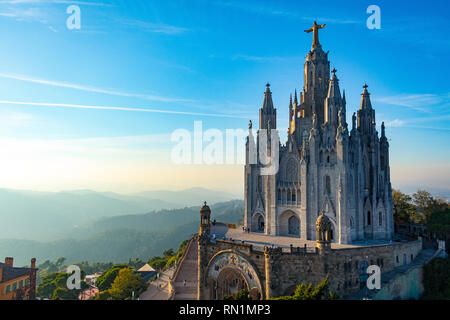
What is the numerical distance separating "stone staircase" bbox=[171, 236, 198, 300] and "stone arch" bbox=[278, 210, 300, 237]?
11135mm

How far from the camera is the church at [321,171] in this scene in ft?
104

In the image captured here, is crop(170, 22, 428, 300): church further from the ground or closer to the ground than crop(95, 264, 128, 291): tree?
further from the ground

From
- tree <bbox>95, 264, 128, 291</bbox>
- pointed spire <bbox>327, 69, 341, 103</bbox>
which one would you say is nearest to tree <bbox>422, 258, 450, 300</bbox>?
pointed spire <bbox>327, 69, 341, 103</bbox>

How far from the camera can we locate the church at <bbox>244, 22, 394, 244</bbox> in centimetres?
3183

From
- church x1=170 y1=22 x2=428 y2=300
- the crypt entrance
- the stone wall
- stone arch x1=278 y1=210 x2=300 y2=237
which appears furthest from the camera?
stone arch x1=278 y1=210 x2=300 y2=237

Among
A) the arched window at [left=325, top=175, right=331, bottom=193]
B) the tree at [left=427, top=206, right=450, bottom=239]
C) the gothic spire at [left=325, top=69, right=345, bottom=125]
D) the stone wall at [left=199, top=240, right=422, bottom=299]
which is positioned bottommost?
the stone wall at [left=199, top=240, right=422, bottom=299]

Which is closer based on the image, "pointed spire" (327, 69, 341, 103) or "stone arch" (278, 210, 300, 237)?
"pointed spire" (327, 69, 341, 103)

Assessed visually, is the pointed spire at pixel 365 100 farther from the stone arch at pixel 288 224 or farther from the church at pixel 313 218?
the stone arch at pixel 288 224

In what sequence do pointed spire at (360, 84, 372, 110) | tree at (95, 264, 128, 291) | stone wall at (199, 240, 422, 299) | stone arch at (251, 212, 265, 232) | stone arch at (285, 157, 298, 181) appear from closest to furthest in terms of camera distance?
stone wall at (199, 240, 422, 299)
stone arch at (285, 157, 298, 181)
pointed spire at (360, 84, 372, 110)
stone arch at (251, 212, 265, 232)
tree at (95, 264, 128, 291)

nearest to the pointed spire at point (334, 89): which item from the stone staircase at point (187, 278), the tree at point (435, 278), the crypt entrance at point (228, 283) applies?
the tree at point (435, 278)

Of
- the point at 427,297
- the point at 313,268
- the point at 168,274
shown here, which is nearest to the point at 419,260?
the point at 427,297

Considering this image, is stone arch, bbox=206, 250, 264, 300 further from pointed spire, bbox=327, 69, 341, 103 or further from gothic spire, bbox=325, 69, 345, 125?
pointed spire, bbox=327, 69, 341, 103

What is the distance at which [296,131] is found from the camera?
1457 inches

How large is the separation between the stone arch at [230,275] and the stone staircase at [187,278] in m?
2.46
